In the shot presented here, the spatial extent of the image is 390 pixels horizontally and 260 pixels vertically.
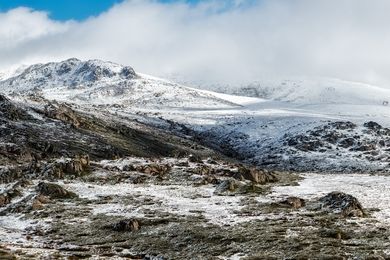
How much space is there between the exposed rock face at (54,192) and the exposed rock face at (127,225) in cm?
2223

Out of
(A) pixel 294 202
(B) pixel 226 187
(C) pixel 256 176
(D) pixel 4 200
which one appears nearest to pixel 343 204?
(A) pixel 294 202

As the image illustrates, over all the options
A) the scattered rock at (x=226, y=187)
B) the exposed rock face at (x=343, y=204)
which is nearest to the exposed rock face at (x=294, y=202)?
the exposed rock face at (x=343, y=204)

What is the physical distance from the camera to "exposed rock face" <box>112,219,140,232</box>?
5656cm

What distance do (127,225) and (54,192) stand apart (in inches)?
962

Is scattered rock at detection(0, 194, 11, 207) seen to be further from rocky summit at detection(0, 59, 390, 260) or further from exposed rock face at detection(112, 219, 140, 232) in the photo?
exposed rock face at detection(112, 219, 140, 232)

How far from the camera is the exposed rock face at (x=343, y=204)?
59.1 meters

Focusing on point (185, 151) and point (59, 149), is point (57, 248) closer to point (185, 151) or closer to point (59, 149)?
point (59, 149)

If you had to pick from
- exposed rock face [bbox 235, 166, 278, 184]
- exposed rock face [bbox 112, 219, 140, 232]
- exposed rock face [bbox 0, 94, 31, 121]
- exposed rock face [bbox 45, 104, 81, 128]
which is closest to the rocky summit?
exposed rock face [bbox 112, 219, 140, 232]

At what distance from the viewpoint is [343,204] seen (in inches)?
2456

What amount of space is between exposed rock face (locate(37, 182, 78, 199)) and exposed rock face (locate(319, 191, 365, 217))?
36.0 metres

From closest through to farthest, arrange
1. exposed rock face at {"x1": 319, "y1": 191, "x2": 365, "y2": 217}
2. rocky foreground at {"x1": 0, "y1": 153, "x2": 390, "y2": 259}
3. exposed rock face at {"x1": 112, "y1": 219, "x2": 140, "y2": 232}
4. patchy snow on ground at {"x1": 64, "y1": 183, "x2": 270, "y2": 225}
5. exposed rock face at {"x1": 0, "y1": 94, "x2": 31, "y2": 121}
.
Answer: rocky foreground at {"x1": 0, "y1": 153, "x2": 390, "y2": 259}
exposed rock face at {"x1": 112, "y1": 219, "x2": 140, "y2": 232}
exposed rock face at {"x1": 319, "y1": 191, "x2": 365, "y2": 217}
patchy snow on ground at {"x1": 64, "y1": 183, "x2": 270, "y2": 225}
exposed rock face at {"x1": 0, "y1": 94, "x2": 31, "y2": 121}

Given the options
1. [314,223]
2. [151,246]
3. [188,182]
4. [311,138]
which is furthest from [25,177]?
[311,138]

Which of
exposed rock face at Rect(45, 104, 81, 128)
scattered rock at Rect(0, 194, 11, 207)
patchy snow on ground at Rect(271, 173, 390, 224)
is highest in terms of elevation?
exposed rock face at Rect(45, 104, 81, 128)

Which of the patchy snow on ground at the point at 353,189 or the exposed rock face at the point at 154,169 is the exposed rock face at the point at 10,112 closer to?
the exposed rock face at the point at 154,169
